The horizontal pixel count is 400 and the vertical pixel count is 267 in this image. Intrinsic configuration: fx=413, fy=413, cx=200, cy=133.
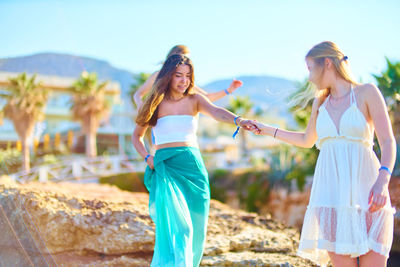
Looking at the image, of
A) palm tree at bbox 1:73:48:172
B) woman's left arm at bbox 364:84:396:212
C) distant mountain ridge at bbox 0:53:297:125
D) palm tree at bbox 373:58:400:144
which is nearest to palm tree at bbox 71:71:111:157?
palm tree at bbox 1:73:48:172

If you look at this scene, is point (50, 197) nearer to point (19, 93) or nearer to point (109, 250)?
point (109, 250)

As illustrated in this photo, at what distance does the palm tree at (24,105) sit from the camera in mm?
21734

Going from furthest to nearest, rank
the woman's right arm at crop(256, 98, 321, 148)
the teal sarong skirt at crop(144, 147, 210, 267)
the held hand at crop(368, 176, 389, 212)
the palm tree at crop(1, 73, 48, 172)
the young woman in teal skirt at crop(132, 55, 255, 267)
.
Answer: the palm tree at crop(1, 73, 48, 172) → the young woman in teal skirt at crop(132, 55, 255, 267) → the teal sarong skirt at crop(144, 147, 210, 267) → the woman's right arm at crop(256, 98, 321, 148) → the held hand at crop(368, 176, 389, 212)

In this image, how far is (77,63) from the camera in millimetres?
6203

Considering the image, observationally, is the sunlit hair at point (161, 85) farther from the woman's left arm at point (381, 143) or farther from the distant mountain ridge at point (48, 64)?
the distant mountain ridge at point (48, 64)

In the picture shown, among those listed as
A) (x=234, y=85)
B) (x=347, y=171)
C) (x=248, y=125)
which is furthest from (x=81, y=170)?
(x=347, y=171)

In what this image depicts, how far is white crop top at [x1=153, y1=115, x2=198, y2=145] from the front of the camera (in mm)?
3354

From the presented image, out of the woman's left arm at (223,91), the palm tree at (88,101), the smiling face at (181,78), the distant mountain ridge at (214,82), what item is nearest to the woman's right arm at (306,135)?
the distant mountain ridge at (214,82)

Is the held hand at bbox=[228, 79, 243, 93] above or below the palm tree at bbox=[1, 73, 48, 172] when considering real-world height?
above

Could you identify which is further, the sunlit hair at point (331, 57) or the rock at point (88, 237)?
the rock at point (88, 237)

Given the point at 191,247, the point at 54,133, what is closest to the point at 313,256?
the point at 191,247

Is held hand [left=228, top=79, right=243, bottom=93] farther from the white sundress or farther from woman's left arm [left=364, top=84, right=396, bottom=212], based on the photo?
woman's left arm [left=364, top=84, right=396, bottom=212]

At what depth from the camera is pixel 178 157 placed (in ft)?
10.9

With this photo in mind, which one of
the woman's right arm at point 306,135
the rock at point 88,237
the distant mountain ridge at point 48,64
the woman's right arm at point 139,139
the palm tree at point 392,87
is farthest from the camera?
the palm tree at point 392,87
